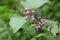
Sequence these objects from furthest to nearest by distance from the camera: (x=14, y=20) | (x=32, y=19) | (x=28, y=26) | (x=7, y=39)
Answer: (x=7, y=39) < (x=28, y=26) < (x=14, y=20) < (x=32, y=19)

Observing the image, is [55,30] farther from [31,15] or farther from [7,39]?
[7,39]

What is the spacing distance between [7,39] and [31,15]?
0.77 meters

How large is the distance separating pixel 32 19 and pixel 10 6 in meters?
1.34

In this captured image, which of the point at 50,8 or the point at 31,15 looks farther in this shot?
the point at 50,8

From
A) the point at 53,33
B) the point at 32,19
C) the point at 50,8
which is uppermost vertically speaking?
the point at 50,8

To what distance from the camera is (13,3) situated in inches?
112

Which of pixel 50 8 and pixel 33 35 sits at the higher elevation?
pixel 50 8

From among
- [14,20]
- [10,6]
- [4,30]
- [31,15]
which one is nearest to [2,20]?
[4,30]

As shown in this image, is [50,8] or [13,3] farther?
[13,3]

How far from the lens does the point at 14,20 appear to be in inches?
68.7

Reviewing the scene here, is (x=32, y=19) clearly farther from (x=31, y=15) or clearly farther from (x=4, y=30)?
(x=4, y=30)

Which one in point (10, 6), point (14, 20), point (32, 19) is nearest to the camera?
point (32, 19)

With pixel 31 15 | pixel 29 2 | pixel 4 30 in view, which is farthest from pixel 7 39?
pixel 31 15

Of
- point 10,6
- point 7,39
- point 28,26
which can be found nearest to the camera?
point 28,26
